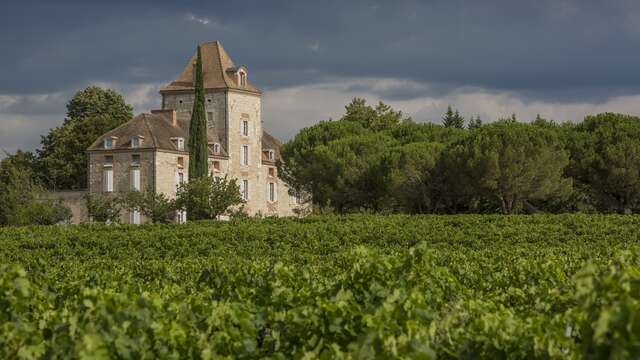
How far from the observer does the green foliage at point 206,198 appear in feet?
176

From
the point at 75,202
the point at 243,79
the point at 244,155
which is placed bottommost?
the point at 75,202

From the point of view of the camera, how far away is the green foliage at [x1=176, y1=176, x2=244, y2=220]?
53.8 m

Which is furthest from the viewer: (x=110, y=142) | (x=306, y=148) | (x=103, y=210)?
(x=306, y=148)

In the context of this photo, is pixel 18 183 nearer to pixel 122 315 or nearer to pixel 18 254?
pixel 18 254

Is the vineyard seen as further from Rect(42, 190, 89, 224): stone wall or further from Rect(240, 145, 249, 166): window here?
Rect(240, 145, 249, 166): window

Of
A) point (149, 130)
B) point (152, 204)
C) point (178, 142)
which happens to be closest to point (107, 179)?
point (149, 130)

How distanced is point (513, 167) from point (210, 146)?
25.4 m

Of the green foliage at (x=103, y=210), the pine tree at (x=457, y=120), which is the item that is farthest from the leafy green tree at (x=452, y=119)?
the green foliage at (x=103, y=210)

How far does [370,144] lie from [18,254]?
33.5 m

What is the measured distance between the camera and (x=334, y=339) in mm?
7324

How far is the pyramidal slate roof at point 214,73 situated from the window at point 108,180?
9218mm

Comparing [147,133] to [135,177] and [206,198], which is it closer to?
[135,177]

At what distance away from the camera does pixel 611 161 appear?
172ft

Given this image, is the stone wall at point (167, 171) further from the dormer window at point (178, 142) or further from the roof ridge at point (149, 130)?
the roof ridge at point (149, 130)
